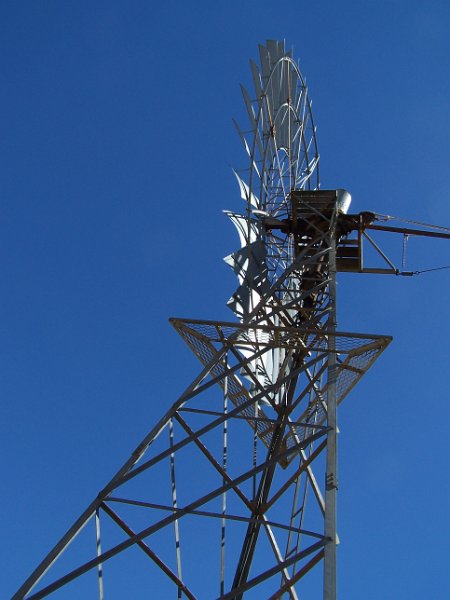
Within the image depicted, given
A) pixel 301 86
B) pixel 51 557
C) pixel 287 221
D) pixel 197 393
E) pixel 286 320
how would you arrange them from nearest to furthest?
pixel 51 557 → pixel 197 393 → pixel 286 320 → pixel 287 221 → pixel 301 86

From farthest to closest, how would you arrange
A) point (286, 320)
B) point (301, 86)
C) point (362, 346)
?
point (301, 86) → point (286, 320) → point (362, 346)

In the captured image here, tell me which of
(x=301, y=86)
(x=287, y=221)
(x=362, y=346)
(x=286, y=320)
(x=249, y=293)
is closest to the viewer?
(x=362, y=346)

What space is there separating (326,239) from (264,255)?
4.90ft

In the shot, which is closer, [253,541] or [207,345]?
[253,541]

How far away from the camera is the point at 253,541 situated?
11.6 meters

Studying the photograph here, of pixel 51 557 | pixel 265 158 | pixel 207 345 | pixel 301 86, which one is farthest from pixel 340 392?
pixel 301 86

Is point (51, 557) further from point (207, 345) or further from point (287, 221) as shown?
point (287, 221)

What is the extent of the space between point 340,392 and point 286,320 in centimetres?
193

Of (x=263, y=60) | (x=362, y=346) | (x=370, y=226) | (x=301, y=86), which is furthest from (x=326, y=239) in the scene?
(x=301, y=86)

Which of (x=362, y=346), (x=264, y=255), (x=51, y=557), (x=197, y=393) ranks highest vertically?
(x=264, y=255)

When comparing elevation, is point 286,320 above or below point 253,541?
above

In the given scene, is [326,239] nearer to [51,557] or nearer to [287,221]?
[287,221]

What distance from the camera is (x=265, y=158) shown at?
1677 centimetres

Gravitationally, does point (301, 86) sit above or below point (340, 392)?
above
